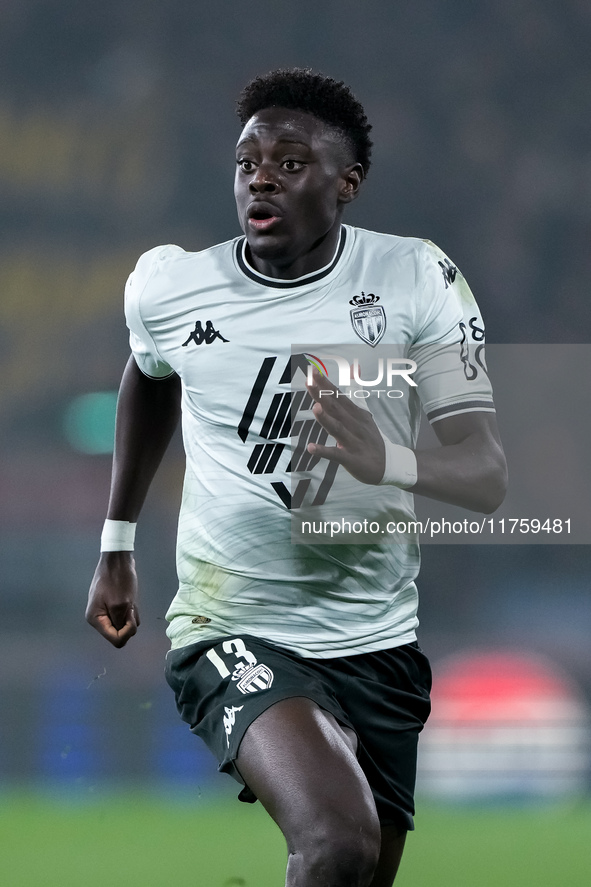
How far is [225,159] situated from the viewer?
7609mm

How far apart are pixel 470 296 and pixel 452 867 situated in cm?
265

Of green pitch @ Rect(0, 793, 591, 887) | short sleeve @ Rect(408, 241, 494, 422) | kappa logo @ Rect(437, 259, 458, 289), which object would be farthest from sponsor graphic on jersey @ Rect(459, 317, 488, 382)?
green pitch @ Rect(0, 793, 591, 887)

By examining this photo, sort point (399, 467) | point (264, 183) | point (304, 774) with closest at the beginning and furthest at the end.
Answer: point (304, 774) → point (399, 467) → point (264, 183)

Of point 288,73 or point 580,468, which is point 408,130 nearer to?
point 580,468

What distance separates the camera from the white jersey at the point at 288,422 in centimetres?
238

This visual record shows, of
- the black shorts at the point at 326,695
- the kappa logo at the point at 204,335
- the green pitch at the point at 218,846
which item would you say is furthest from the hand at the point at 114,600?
the green pitch at the point at 218,846

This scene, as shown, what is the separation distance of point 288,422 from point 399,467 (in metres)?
0.31

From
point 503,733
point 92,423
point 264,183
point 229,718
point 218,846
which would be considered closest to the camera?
point 229,718

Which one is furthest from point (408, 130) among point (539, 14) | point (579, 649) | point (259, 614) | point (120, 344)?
point (259, 614)

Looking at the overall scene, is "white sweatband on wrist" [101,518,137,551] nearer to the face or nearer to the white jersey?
the white jersey

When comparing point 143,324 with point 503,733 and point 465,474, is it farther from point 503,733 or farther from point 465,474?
point 503,733

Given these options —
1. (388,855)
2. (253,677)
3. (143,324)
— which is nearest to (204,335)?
(143,324)

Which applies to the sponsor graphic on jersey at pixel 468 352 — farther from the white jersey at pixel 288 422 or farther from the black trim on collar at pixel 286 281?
the black trim on collar at pixel 286 281

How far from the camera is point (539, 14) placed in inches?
303
